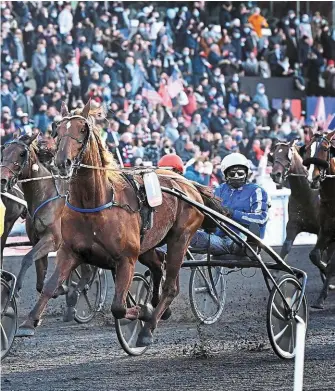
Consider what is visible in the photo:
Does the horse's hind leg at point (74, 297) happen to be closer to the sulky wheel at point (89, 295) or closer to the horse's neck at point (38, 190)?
the sulky wheel at point (89, 295)

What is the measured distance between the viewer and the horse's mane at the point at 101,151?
662cm

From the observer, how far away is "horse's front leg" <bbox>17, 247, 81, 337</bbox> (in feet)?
20.6

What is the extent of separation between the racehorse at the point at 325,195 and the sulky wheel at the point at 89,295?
6.54 ft

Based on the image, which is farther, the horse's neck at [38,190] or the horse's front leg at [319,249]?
the horse's front leg at [319,249]

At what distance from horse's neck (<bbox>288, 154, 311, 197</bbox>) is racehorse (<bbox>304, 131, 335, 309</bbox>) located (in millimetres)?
1114

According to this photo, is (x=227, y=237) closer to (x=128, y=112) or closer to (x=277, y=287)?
(x=277, y=287)

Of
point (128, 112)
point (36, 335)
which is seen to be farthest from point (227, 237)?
point (128, 112)

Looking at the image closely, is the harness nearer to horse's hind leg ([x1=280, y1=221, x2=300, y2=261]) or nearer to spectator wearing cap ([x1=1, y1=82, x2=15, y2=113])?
horse's hind leg ([x1=280, y1=221, x2=300, y2=261])

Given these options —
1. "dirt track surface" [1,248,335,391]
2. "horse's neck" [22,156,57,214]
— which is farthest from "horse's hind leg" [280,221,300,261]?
"horse's neck" [22,156,57,214]

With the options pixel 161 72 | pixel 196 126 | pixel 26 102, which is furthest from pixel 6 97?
pixel 161 72

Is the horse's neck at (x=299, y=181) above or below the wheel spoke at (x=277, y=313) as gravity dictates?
above

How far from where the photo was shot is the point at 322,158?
10.0 meters

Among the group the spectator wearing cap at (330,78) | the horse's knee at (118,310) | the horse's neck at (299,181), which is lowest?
the horse's knee at (118,310)

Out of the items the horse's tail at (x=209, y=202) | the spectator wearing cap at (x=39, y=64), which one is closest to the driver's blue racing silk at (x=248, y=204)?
the horse's tail at (x=209, y=202)
